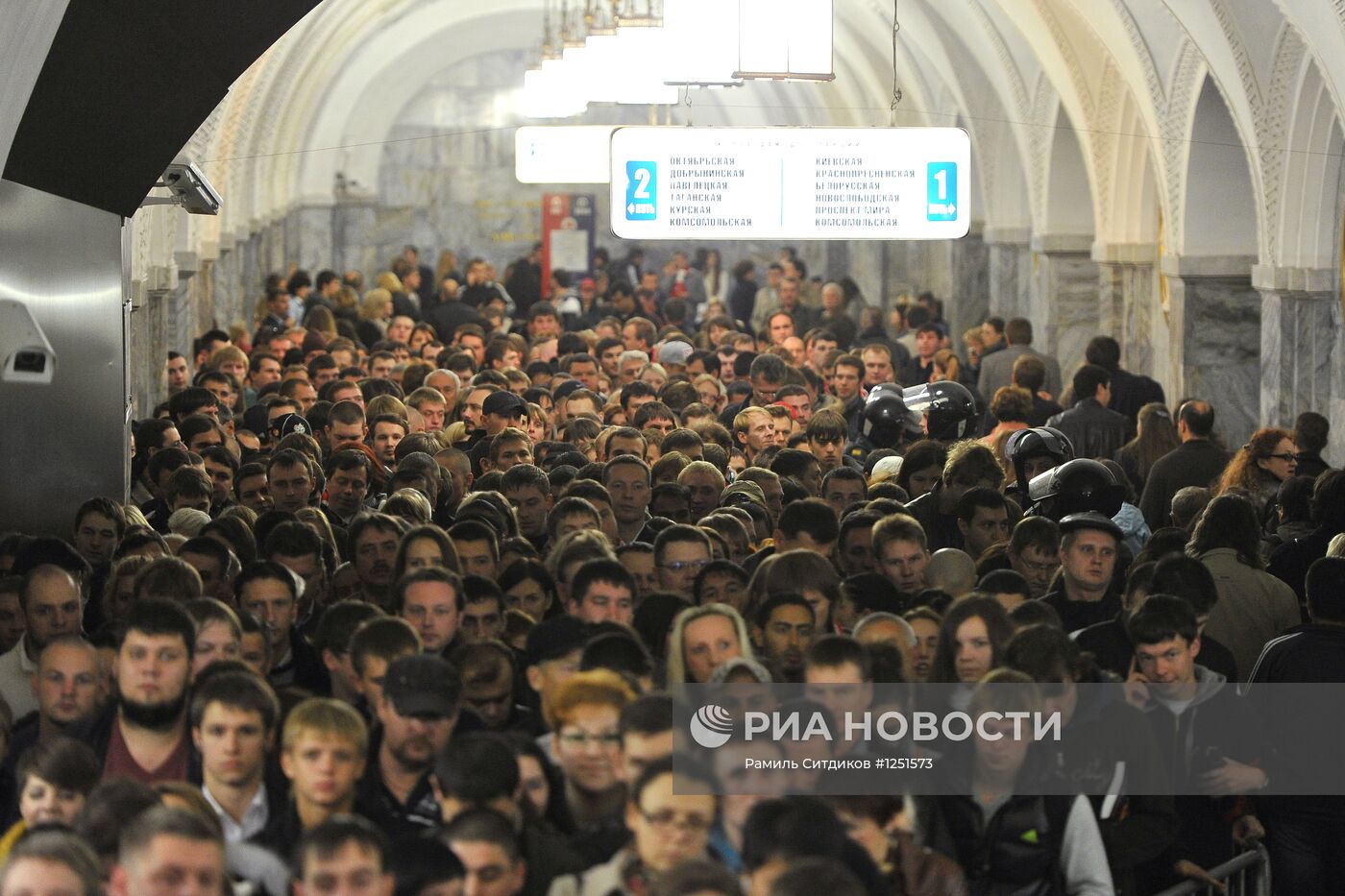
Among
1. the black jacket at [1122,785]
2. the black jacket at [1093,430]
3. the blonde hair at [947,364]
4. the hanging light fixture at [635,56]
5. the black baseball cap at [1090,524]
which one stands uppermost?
the hanging light fixture at [635,56]

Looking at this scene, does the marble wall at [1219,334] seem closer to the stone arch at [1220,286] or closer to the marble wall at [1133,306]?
the stone arch at [1220,286]

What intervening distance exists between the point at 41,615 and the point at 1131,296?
1335cm

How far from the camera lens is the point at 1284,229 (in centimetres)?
1408

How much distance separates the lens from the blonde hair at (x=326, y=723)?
17.7 ft

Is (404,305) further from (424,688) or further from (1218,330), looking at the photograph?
(424,688)

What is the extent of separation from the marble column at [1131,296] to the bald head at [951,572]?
34.4 ft

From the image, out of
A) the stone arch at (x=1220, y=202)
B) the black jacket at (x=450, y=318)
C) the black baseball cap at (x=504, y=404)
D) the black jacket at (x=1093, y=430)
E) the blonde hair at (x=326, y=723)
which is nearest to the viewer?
the blonde hair at (x=326, y=723)

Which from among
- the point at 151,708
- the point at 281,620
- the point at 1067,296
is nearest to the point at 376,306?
the point at 1067,296

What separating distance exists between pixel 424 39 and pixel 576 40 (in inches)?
726

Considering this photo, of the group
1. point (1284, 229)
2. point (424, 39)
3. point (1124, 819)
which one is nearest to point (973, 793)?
point (1124, 819)

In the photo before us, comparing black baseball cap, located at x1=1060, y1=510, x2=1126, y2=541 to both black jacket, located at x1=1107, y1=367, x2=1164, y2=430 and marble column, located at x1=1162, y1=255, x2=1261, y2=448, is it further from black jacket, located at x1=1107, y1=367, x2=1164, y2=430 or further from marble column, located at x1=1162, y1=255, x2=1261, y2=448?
Result: marble column, located at x1=1162, y1=255, x2=1261, y2=448

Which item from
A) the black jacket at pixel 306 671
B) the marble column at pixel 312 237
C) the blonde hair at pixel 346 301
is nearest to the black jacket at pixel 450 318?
the blonde hair at pixel 346 301

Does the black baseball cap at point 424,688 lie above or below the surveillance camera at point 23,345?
below

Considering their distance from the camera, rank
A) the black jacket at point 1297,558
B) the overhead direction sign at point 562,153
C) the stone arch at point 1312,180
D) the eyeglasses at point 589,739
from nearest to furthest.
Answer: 1. the eyeglasses at point 589,739
2. the black jacket at point 1297,558
3. the stone arch at point 1312,180
4. the overhead direction sign at point 562,153
